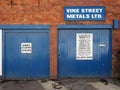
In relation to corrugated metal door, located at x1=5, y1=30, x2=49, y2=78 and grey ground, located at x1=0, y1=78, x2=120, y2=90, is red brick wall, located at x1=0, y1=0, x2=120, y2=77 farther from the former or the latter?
grey ground, located at x1=0, y1=78, x2=120, y2=90

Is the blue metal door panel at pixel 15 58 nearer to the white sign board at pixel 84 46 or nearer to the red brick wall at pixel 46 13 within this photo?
the red brick wall at pixel 46 13

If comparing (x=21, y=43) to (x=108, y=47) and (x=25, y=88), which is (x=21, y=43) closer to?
(x=25, y=88)

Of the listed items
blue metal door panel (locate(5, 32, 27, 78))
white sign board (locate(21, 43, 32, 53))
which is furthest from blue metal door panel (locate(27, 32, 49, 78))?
blue metal door panel (locate(5, 32, 27, 78))

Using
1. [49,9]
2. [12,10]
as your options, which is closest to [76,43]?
[49,9]

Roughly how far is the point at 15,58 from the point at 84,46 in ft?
10.7

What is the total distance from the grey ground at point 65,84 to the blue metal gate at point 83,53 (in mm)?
474

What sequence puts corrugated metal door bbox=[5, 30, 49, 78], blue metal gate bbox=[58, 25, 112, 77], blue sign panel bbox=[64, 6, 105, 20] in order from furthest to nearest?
blue metal gate bbox=[58, 25, 112, 77]
corrugated metal door bbox=[5, 30, 49, 78]
blue sign panel bbox=[64, 6, 105, 20]

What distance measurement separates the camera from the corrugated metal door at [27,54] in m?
15.2

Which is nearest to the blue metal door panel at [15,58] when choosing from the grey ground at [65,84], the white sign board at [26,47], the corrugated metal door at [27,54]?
the corrugated metal door at [27,54]

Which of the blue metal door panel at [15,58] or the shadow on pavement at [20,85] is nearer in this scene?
the shadow on pavement at [20,85]

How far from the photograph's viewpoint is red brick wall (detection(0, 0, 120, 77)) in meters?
15.2

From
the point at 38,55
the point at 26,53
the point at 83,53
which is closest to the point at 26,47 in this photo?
the point at 26,53

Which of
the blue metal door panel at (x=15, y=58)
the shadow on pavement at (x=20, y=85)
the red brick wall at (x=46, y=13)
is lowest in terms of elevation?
the shadow on pavement at (x=20, y=85)

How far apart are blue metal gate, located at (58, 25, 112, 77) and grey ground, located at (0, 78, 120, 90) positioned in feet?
1.55
